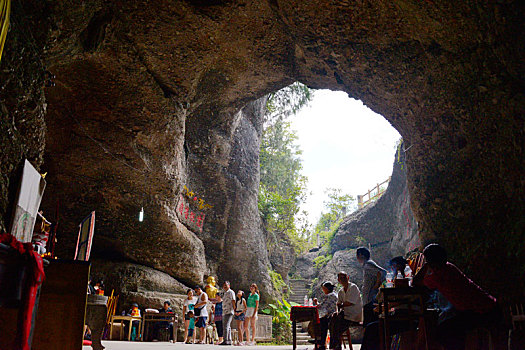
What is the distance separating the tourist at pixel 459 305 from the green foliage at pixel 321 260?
764 inches

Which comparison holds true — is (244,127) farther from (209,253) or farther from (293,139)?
(293,139)

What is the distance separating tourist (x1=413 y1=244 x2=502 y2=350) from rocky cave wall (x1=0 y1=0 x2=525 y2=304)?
52.0 inches

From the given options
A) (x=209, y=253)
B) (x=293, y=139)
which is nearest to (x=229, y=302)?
(x=209, y=253)

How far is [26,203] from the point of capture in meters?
4.88

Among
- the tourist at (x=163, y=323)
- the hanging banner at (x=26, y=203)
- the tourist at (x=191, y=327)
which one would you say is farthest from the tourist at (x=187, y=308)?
the hanging banner at (x=26, y=203)

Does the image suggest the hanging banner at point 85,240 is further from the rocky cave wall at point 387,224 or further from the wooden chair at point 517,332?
the rocky cave wall at point 387,224

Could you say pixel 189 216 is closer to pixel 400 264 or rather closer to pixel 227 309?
pixel 227 309

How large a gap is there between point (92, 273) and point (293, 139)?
15948 millimetres

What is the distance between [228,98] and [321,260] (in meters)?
14.0

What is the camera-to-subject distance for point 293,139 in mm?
24141

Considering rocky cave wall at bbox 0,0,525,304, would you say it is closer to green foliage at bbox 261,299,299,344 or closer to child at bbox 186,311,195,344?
child at bbox 186,311,195,344

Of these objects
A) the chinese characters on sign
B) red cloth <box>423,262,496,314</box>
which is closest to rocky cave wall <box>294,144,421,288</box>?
the chinese characters on sign

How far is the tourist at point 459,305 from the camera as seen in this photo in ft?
10.9

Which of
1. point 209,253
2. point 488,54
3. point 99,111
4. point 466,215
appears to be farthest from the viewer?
point 209,253
